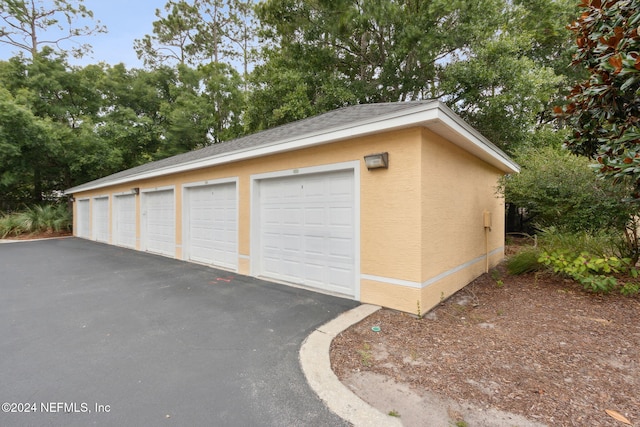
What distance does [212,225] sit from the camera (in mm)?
6910

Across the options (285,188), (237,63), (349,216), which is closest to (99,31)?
(237,63)

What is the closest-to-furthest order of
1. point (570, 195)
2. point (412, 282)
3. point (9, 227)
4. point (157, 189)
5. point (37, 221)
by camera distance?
point (412, 282)
point (570, 195)
point (157, 189)
point (9, 227)
point (37, 221)

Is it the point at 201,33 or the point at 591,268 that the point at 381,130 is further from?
the point at 201,33

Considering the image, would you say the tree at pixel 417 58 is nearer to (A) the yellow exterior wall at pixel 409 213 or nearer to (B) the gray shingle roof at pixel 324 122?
(B) the gray shingle roof at pixel 324 122

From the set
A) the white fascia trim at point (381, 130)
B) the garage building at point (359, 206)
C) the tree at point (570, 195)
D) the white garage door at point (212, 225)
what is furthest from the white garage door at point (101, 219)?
the tree at point (570, 195)

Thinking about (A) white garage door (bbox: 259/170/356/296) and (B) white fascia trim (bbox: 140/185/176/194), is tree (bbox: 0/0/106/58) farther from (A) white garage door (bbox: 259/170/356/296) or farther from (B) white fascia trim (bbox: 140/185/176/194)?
(A) white garage door (bbox: 259/170/356/296)

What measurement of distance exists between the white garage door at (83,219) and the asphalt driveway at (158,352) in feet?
30.7

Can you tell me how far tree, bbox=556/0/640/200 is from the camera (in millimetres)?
2871

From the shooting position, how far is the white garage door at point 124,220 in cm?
988

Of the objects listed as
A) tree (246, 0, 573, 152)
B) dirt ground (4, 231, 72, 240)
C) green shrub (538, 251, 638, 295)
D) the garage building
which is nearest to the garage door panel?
dirt ground (4, 231, 72, 240)

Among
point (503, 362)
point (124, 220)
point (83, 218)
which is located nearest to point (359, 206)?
point (503, 362)

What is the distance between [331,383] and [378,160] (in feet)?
9.18

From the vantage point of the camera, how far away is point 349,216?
14.7ft

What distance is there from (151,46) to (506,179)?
80.5 ft
